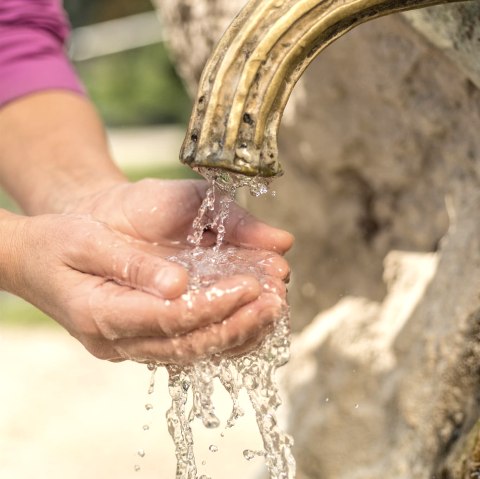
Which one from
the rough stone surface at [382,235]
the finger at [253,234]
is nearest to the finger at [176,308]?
the finger at [253,234]

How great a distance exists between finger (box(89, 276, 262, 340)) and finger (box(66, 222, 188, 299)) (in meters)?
0.01

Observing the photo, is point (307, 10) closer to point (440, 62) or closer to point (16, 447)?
point (440, 62)

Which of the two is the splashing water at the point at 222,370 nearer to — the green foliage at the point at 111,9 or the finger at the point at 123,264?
the finger at the point at 123,264

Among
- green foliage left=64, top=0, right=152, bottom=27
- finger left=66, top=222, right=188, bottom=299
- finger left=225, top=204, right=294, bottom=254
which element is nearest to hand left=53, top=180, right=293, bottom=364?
finger left=225, top=204, right=294, bottom=254

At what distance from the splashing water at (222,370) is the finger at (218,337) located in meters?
0.02

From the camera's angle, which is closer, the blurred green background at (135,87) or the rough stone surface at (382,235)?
the rough stone surface at (382,235)

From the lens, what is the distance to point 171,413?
3.61 feet

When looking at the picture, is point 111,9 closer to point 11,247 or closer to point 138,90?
point 138,90

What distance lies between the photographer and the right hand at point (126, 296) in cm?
91

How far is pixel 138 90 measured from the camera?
7082mm

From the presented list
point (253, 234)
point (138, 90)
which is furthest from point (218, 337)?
point (138, 90)

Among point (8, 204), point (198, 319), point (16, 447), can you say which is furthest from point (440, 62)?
point (8, 204)

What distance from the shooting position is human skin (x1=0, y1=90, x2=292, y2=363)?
0.92 metres

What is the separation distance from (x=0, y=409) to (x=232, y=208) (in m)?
1.54
